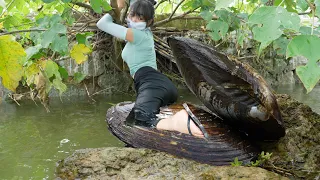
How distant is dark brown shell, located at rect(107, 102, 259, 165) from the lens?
2593 millimetres

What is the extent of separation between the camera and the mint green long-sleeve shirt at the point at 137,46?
3.39m

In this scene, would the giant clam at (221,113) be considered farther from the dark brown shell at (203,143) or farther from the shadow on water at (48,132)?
the shadow on water at (48,132)

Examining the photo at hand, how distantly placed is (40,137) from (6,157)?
2.18ft

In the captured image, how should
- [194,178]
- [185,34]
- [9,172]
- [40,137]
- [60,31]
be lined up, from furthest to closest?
1. [185,34]
2. [40,137]
3. [9,172]
4. [60,31]
5. [194,178]

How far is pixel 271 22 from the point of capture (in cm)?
119

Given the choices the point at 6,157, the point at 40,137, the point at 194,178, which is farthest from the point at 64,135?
the point at 194,178

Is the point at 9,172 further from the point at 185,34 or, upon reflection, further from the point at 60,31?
the point at 185,34

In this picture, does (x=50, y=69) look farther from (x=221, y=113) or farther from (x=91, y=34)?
(x=221, y=113)

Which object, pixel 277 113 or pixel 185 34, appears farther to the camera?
pixel 185 34

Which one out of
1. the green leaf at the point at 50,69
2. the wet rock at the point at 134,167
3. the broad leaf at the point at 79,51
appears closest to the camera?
the wet rock at the point at 134,167

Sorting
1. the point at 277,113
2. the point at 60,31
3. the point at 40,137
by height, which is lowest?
the point at 40,137

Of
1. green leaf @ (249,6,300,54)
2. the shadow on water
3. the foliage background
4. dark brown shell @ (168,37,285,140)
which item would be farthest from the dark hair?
green leaf @ (249,6,300,54)

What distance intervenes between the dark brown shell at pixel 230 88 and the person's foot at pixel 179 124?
237 mm

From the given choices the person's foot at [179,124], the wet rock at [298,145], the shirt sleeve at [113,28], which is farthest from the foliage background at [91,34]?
the person's foot at [179,124]
